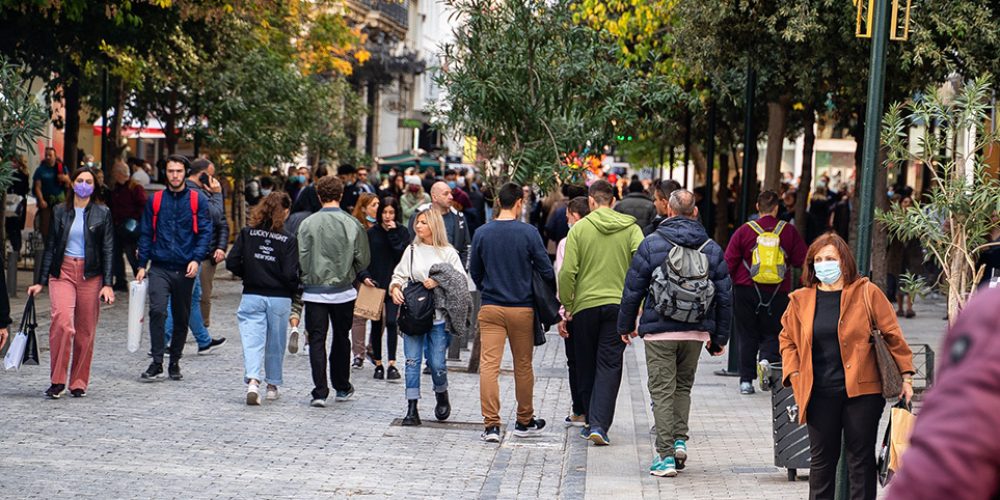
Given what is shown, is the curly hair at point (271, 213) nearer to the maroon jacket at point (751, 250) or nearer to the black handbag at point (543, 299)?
the black handbag at point (543, 299)

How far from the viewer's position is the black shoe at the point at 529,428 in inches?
411

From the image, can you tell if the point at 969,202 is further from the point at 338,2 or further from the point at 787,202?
the point at 338,2

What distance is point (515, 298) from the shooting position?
1012 cm

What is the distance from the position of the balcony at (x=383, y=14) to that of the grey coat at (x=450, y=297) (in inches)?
1588

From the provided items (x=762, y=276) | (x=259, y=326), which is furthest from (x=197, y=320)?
(x=762, y=276)

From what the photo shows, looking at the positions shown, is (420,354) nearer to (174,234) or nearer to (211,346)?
(174,234)

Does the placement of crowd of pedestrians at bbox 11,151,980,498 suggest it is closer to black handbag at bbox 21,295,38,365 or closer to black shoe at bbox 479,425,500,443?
black shoe at bbox 479,425,500,443

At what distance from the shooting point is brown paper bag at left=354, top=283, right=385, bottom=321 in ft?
40.7

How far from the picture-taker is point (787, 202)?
25.2m

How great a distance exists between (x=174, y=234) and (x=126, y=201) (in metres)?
7.63

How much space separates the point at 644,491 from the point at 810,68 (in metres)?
8.09

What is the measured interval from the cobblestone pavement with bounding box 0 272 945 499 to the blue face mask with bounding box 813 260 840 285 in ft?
6.40

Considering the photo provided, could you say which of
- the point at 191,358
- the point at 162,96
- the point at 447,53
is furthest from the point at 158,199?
the point at 162,96

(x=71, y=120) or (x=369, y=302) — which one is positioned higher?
(x=71, y=120)
